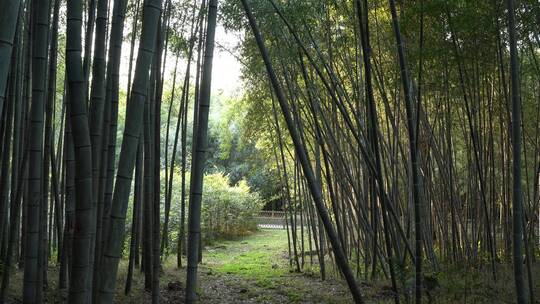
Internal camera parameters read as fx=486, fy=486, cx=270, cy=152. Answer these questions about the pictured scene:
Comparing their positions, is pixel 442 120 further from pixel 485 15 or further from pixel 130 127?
pixel 130 127

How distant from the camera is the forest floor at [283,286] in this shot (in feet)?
15.6

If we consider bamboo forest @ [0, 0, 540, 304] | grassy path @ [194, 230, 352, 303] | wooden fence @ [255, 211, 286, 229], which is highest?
bamboo forest @ [0, 0, 540, 304]

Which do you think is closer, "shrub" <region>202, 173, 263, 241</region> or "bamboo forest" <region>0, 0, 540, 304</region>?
"bamboo forest" <region>0, 0, 540, 304</region>

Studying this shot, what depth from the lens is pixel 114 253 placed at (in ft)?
5.60

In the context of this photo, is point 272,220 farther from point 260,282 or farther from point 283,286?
point 283,286

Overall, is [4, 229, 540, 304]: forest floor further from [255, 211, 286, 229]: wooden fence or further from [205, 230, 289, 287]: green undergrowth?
[255, 211, 286, 229]: wooden fence

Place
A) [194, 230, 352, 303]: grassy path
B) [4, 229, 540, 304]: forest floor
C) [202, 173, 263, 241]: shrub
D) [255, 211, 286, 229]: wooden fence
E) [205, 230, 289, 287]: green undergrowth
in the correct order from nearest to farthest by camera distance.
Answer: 1. [4, 229, 540, 304]: forest floor
2. [194, 230, 352, 303]: grassy path
3. [205, 230, 289, 287]: green undergrowth
4. [202, 173, 263, 241]: shrub
5. [255, 211, 286, 229]: wooden fence

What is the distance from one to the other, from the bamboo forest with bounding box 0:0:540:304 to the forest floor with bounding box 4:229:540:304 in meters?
0.04

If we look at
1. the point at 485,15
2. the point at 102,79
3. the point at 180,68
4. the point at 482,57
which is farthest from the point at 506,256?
the point at 102,79

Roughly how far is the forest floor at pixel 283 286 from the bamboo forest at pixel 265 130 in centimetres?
4

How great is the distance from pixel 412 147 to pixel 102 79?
2226 mm

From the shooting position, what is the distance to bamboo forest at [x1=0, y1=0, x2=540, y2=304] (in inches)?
74.2

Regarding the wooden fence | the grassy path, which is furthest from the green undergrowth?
the wooden fence

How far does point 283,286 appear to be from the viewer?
235 inches
